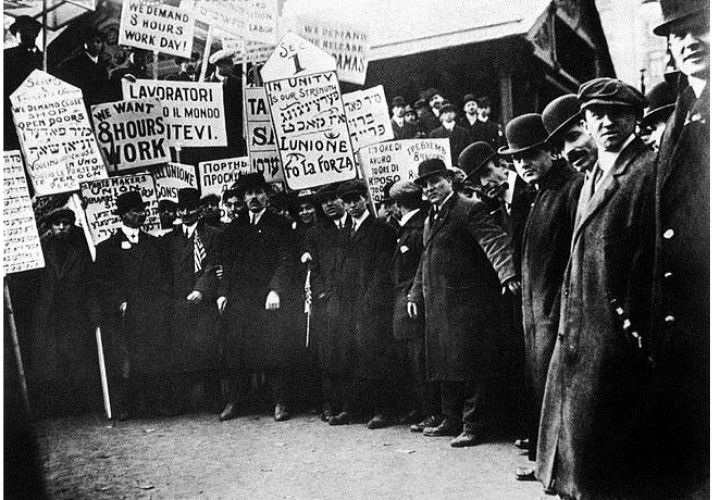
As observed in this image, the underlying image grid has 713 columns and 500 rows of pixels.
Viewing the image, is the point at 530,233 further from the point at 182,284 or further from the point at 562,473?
the point at 182,284

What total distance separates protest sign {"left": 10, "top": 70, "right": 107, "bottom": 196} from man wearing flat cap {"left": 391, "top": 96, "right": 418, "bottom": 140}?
1.84 metres

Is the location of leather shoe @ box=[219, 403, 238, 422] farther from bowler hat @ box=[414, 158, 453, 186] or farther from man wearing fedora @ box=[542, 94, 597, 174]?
man wearing fedora @ box=[542, 94, 597, 174]

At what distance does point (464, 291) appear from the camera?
14.9 feet

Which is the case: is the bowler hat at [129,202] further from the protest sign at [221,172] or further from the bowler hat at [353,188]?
the bowler hat at [353,188]

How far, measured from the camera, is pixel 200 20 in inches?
183

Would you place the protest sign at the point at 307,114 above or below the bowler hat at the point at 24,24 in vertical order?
below

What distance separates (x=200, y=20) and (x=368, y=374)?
93.4 inches

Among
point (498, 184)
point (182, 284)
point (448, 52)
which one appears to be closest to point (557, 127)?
point (498, 184)

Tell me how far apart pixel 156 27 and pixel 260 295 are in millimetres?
1777

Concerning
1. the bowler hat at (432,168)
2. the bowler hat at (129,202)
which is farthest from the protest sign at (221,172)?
the bowler hat at (432,168)

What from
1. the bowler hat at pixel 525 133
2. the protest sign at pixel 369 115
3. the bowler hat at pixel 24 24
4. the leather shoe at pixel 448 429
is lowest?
the leather shoe at pixel 448 429

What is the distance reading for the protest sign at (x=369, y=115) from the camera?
4.61m

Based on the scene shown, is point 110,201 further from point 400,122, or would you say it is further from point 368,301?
point 400,122

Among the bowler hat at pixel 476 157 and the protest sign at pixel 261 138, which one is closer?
the bowler hat at pixel 476 157
